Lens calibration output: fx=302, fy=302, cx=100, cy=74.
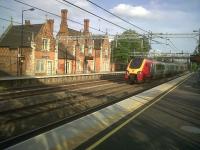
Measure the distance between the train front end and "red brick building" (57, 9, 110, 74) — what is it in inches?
691

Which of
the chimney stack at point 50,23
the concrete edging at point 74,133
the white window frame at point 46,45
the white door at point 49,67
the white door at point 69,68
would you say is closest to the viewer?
the concrete edging at point 74,133

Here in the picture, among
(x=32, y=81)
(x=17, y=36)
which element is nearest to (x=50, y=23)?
(x=17, y=36)

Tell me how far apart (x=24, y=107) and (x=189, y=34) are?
120 ft

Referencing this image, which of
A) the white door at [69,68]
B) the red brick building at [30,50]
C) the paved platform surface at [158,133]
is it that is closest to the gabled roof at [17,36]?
the red brick building at [30,50]

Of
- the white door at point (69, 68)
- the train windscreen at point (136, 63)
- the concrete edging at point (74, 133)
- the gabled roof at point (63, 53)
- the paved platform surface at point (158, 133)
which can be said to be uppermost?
the gabled roof at point (63, 53)

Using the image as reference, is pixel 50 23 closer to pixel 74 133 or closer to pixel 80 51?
pixel 80 51

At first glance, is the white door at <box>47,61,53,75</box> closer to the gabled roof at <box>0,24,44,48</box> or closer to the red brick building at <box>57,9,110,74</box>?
the red brick building at <box>57,9,110,74</box>

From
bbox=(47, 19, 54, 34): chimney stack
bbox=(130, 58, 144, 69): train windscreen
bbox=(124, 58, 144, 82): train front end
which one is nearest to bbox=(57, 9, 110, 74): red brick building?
bbox=(47, 19, 54, 34): chimney stack

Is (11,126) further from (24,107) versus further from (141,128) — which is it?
(141,128)

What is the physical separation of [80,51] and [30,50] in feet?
58.2

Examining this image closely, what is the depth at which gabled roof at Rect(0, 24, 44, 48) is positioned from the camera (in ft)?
146

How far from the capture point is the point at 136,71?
33188 millimetres

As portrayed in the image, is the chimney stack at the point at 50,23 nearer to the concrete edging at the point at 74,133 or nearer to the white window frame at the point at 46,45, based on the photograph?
the white window frame at the point at 46,45

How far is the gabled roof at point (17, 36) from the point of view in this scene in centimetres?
4447
